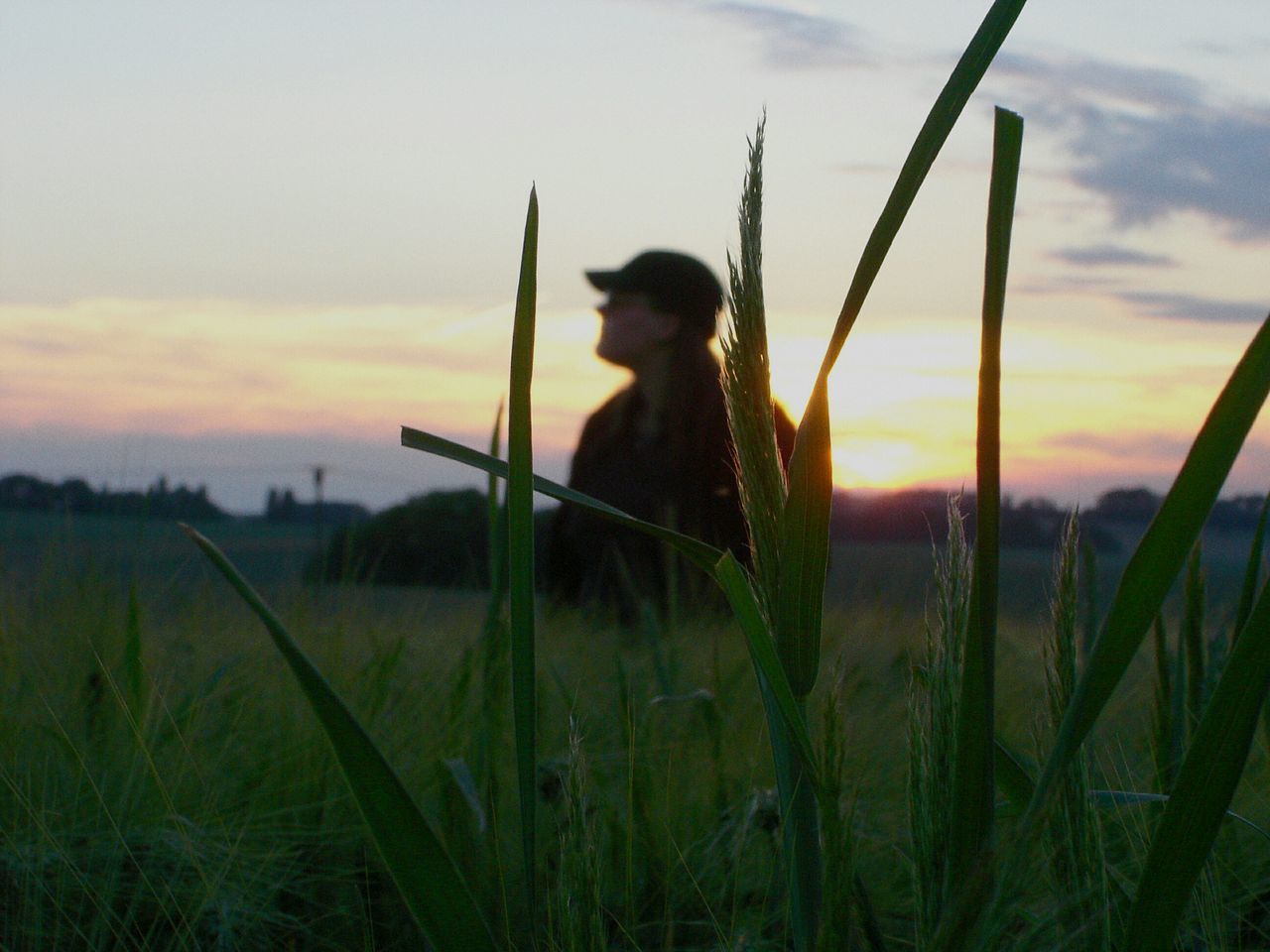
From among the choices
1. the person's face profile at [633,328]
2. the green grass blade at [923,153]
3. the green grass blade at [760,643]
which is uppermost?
the person's face profile at [633,328]

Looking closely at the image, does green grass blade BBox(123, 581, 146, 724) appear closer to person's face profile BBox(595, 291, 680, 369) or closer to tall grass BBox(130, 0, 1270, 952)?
tall grass BBox(130, 0, 1270, 952)

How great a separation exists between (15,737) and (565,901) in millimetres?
1042

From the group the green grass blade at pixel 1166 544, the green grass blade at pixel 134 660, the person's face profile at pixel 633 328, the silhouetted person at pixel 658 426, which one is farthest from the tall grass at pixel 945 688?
the person's face profile at pixel 633 328

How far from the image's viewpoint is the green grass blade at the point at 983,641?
1.75 feet

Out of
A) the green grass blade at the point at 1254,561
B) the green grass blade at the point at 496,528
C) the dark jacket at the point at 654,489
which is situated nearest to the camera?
the green grass blade at the point at 1254,561

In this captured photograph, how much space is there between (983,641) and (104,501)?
77.9 inches

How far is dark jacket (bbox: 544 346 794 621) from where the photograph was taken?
4422 millimetres

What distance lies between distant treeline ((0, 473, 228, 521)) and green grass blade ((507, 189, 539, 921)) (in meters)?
1.11

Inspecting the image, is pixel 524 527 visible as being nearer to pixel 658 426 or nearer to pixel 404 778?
pixel 404 778

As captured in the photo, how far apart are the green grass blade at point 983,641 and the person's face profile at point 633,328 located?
415cm

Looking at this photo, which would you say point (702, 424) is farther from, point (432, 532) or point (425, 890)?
point (425, 890)

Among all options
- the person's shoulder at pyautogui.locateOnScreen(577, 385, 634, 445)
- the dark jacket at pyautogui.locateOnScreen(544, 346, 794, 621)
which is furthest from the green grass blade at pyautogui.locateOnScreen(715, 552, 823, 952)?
the person's shoulder at pyautogui.locateOnScreen(577, 385, 634, 445)

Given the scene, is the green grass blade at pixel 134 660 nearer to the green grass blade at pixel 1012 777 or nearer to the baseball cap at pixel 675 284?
the green grass blade at pixel 1012 777

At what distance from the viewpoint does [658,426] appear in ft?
15.7
